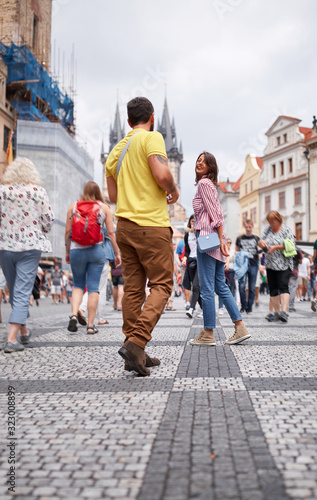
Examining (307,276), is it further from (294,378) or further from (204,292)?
(294,378)

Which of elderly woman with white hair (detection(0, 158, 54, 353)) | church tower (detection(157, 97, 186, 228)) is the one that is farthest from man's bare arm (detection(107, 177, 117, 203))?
church tower (detection(157, 97, 186, 228))

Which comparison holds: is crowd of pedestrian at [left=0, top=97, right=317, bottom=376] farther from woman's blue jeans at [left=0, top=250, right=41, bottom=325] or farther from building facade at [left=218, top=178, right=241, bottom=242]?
building facade at [left=218, top=178, right=241, bottom=242]

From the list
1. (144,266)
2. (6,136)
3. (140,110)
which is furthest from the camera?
(6,136)

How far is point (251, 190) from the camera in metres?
53.6

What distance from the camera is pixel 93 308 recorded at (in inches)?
244

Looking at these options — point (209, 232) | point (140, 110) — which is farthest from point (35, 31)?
point (140, 110)

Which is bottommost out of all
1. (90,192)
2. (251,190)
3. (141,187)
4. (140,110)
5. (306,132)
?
(141,187)

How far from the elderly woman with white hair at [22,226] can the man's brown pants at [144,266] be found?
154cm

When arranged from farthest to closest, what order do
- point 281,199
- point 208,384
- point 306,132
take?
point 281,199, point 306,132, point 208,384

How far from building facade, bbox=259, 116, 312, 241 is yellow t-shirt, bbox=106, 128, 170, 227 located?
3970 cm

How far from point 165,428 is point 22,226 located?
10.8 feet

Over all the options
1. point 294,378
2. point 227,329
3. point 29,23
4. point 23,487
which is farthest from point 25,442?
point 29,23

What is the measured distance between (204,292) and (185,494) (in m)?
3.60

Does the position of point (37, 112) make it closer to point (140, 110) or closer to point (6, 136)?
point (6, 136)
